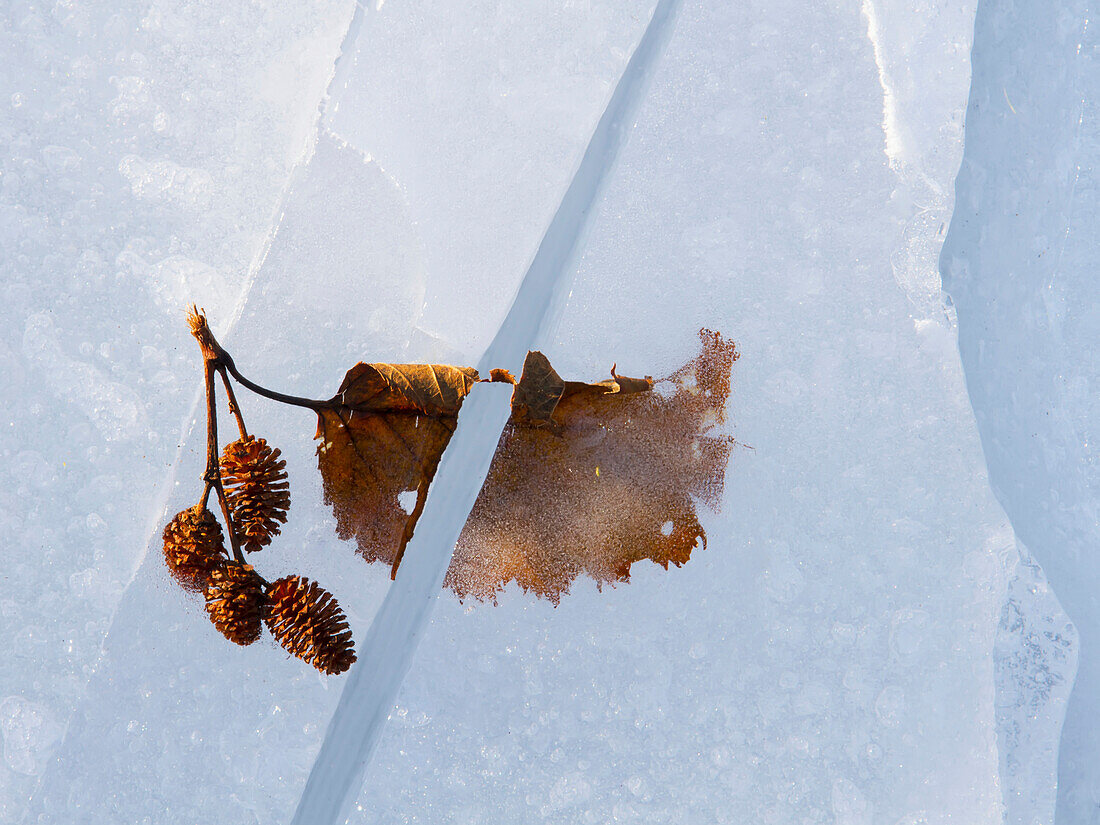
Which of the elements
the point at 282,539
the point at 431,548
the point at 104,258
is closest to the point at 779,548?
the point at 431,548

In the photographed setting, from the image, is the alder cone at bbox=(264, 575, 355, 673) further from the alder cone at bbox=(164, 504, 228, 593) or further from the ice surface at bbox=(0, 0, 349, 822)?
the ice surface at bbox=(0, 0, 349, 822)

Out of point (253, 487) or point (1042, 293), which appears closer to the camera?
point (253, 487)

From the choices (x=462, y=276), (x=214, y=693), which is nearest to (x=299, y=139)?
(x=462, y=276)

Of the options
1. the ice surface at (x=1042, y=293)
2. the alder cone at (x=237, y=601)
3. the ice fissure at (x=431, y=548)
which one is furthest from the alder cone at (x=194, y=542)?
the ice surface at (x=1042, y=293)

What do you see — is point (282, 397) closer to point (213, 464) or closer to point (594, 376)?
point (213, 464)

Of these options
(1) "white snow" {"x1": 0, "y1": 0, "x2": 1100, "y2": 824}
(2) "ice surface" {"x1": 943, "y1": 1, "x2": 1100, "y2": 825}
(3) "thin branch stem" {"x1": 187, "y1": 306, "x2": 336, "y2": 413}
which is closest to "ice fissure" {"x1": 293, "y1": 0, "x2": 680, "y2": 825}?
(1) "white snow" {"x1": 0, "y1": 0, "x2": 1100, "y2": 824}

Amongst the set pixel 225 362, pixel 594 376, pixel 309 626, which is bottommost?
pixel 309 626

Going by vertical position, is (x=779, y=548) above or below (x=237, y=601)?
above
